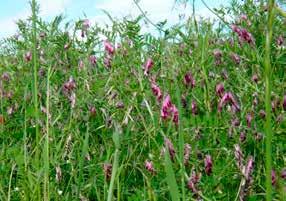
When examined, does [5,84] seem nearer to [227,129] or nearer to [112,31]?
[112,31]

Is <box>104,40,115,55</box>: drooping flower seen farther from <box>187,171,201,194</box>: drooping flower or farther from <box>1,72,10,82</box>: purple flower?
<box>187,171,201,194</box>: drooping flower

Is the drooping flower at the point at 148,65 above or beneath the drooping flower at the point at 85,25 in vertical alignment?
beneath

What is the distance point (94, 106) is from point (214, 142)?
52 centimetres

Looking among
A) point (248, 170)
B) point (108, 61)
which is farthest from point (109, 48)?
point (248, 170)

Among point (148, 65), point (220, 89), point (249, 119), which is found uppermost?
point (148, 65)

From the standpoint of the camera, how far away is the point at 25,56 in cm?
294

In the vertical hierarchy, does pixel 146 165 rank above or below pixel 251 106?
below

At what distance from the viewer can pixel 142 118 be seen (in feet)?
6.02

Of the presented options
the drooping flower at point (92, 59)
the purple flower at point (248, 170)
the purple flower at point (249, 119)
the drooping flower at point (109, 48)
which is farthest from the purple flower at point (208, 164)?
the drooping flower at point (92, 59)

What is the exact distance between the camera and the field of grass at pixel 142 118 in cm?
160

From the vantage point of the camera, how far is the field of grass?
160 cm

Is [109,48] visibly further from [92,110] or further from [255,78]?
[255,78]

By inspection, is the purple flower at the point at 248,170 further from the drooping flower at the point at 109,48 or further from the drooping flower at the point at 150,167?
the drooping flower at the point at 109,48

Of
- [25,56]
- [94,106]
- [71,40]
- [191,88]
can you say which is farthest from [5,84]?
[191,88]
